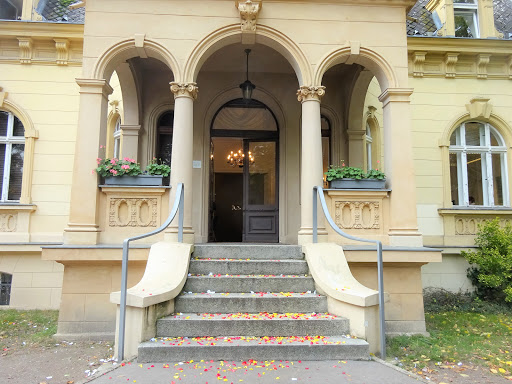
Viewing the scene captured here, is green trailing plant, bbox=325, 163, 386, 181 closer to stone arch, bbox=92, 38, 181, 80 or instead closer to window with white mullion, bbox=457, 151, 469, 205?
stone arch, bbox=92, 38, 181, 80

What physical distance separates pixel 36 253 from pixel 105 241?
9.84 ft

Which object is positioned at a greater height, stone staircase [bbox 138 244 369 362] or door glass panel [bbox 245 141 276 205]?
door glass panel [bbox 245 141 276 205]

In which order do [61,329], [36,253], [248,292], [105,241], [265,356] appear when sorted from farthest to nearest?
1. [36,253]
2. [105,241]
3. [61,329]
4. [248,292]
5. [265,356]

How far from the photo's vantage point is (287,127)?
800 cm

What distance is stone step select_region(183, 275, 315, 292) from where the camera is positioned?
4457 mm

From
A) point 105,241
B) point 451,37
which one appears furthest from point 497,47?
point 105,241

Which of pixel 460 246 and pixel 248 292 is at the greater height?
pixel 460 246

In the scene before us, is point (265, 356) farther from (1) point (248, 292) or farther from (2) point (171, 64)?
(2) point (171, 64)

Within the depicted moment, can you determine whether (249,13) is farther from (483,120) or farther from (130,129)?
(483,120)

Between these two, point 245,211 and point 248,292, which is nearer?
point 248,292

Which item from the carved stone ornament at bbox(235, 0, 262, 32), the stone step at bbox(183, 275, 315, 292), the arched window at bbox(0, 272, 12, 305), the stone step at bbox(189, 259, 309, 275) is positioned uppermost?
the carved stone ornament at bbox(235, 0, 262, 32)

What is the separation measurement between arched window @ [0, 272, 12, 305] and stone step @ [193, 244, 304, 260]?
16.5ft

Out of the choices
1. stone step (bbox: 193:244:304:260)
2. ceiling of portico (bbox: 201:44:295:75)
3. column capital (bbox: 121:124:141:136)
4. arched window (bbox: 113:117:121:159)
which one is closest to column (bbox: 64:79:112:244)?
stone step (bbox: 193:244:304:260)

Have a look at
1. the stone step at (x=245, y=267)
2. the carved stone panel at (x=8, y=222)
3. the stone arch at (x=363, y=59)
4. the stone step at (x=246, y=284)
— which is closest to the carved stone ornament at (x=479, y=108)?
the stone arch at (x=363, y=59)
